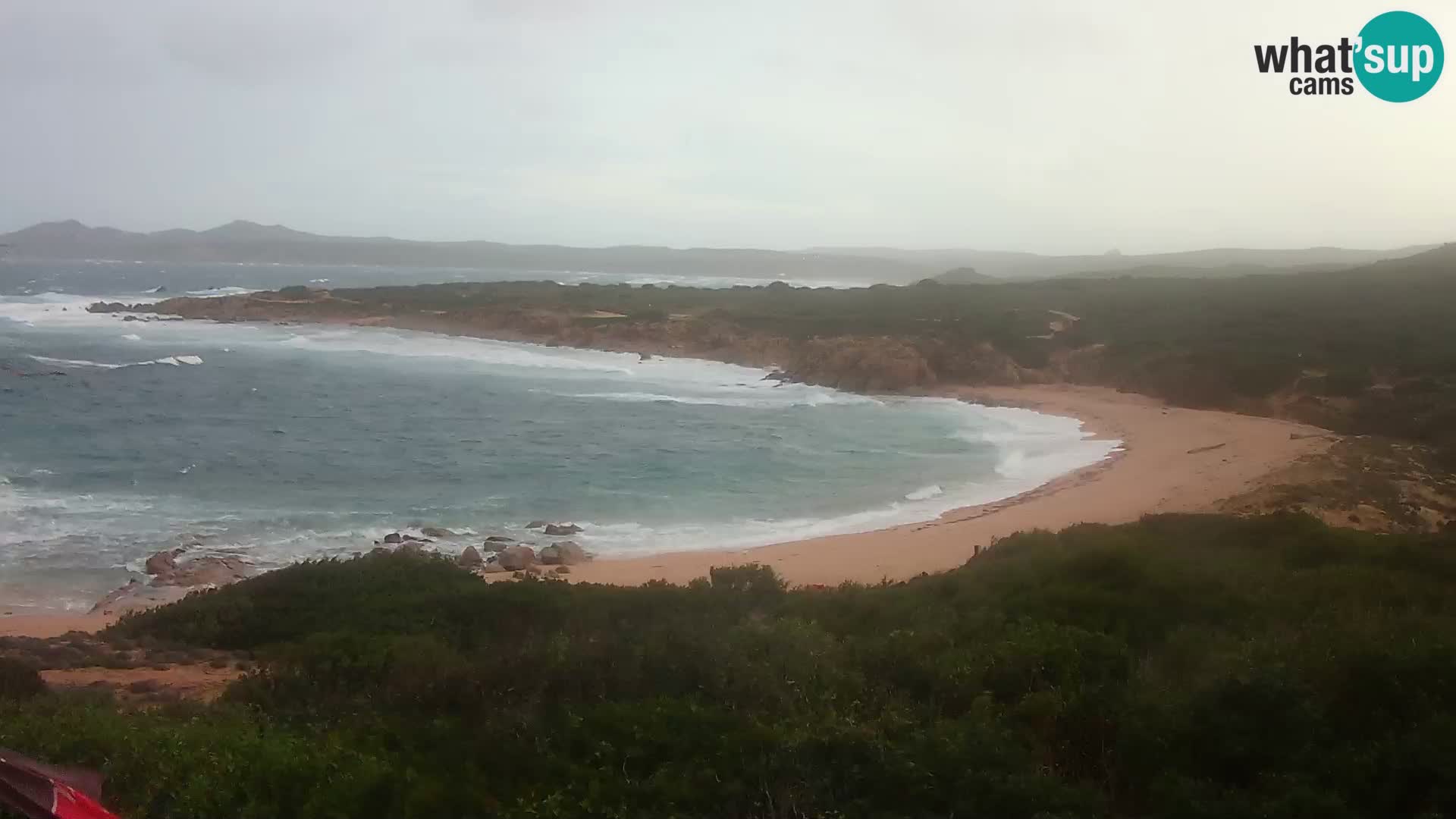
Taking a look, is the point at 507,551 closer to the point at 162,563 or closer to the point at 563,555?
the point at 563,555

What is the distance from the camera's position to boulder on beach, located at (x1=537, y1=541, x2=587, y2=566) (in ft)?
51.0

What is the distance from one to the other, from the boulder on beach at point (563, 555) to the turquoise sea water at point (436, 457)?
0.65 m

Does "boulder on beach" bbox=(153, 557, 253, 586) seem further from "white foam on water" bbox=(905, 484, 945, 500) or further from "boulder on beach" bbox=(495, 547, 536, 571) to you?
"white foam on water" bbox=(905, 484, 945, 500)

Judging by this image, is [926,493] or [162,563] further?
[926,493]

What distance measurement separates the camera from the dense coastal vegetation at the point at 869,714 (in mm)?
4969

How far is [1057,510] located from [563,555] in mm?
9111

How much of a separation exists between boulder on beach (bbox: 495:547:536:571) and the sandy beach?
0.80 metres

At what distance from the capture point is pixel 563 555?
1575cm

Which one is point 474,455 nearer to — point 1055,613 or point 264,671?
point 264,671

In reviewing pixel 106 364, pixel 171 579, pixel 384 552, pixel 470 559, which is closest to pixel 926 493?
pixel 470 559

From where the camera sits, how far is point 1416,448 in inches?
769

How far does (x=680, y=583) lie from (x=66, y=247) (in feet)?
716

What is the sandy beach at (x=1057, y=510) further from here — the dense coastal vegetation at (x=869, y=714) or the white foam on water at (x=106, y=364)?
the white foam on water at (x=106, y=364)

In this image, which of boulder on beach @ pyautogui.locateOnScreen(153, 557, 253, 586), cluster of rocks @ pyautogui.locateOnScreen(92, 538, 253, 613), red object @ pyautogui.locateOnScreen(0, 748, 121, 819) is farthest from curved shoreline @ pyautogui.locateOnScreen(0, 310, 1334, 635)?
red object @ pyautogui.locateOnScreen(0, 748, 121, 819)
